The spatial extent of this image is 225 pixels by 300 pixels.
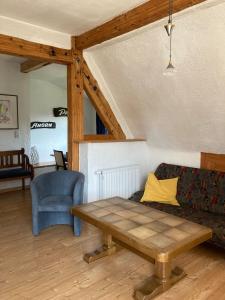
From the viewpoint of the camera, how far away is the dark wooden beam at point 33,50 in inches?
110

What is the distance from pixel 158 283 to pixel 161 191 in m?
1.32

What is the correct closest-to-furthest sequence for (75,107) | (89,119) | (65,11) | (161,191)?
(65,11) → (161,191) → (75,107) → (89,119)

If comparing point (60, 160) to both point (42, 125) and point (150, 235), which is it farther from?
point (150, 235)

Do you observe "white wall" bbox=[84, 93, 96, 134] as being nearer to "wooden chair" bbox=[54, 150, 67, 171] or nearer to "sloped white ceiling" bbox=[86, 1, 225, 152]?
"wooden chair" bbox=[54, 150, 67, 171]

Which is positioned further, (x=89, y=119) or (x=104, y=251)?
(x=89, y=119)

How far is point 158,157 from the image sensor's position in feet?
12.6

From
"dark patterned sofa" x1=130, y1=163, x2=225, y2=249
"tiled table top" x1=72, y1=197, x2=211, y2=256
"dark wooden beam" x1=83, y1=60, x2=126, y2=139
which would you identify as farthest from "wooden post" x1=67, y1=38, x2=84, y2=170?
"tiled table top" x1=72, y1=197, x2=211, y2=256

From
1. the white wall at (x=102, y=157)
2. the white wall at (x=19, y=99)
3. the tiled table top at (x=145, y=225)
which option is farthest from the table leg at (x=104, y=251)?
the white wall at (x=19, y=99)

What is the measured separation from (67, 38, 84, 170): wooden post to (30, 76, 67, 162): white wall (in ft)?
8.13

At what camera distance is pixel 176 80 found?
8.93 ft

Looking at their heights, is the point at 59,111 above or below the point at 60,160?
above

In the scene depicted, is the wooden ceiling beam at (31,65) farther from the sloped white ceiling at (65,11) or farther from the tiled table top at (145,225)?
the tiled table top at (145,225)

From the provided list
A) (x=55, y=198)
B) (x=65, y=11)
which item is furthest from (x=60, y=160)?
(x=65, y=11)

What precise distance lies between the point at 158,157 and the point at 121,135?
63 cm
